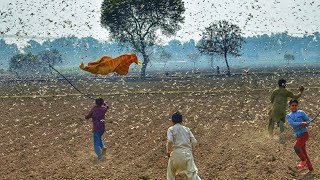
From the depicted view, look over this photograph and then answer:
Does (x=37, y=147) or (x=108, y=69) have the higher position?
(x=108, y=69)

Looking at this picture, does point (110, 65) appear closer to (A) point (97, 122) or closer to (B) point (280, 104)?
(A) point (97, 122)

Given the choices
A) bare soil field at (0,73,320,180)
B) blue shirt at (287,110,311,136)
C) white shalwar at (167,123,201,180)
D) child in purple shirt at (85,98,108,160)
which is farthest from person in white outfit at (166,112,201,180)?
child in purple shirt at (85,98,108,160)

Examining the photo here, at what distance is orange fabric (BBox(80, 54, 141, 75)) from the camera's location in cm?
1171

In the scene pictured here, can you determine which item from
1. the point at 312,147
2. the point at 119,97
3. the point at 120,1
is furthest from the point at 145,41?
the point at 312,147

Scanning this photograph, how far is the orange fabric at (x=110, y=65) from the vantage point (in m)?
11.7

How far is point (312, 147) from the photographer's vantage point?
1146 centimetres

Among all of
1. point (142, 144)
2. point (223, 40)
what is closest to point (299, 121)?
point (142, 144)

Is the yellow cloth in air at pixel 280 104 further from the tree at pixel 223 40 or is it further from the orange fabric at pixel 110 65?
the tree at pixel 223 40

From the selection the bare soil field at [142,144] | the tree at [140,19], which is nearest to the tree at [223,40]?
the tree at [140,19]

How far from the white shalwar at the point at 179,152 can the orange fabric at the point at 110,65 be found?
470cm

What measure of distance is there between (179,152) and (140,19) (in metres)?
53.0

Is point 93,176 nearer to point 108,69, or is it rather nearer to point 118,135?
point 108,69

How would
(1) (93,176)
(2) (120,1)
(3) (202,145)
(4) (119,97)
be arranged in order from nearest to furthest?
(1) (93,176) < (3) (202,145) < (4) (119,97) < (2) (120,1)

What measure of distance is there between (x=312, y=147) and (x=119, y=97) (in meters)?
19.5
